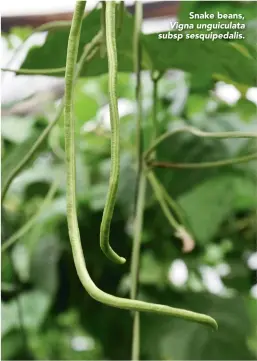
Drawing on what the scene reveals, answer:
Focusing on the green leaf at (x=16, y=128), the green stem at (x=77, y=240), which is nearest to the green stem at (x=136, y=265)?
the green stem at (x=77, y=240)

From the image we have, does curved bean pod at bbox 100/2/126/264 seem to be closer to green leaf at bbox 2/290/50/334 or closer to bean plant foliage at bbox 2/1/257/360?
bean plant foliage at bbox 2/1/257/360

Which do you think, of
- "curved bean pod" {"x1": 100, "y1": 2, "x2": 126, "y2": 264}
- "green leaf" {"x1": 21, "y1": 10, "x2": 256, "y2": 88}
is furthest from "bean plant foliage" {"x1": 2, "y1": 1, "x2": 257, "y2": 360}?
"curved bean pod" {"x1": 100, "y1": 2, "x2": 126, "y2": 264}

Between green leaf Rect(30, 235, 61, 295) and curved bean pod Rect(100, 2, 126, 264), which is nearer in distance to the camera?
curved bean pod Rect(100, 2, 126, 264)

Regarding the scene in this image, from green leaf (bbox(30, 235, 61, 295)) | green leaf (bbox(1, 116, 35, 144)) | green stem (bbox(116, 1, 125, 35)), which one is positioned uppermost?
green stem (bbox(116, 1, 125, 35))

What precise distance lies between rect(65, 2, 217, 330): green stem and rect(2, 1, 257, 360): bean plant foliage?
17 cm

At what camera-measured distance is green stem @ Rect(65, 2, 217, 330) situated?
0.56 ft

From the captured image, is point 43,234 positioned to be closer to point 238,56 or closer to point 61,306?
point 61,306

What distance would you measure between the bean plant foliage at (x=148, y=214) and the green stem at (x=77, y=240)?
6.7 inches

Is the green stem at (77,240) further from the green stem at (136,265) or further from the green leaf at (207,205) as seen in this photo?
the green leaf at (207,205)

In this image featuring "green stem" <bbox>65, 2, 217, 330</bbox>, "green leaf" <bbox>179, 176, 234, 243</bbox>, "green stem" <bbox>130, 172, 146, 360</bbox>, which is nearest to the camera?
"green stem" <bbox>65, 2, 217, 330</bbox>

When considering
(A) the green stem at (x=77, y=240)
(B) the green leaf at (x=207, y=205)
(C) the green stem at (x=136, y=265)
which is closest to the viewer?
(A) the green stem at (x=77, y=240)

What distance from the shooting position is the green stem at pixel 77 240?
0.17m

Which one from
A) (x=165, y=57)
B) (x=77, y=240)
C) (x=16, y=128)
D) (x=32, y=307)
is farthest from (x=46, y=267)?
(x=77, y=240)

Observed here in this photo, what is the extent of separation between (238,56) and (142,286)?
0.28 metres
